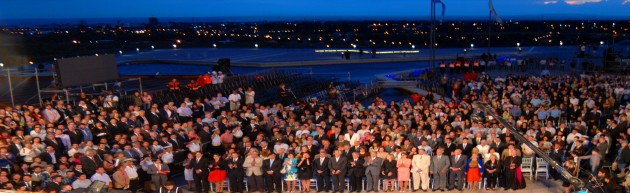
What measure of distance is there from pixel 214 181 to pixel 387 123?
17.8ft

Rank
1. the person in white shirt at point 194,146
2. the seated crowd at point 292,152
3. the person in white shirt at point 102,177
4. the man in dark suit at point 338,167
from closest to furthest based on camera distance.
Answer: the person in white shirt at point 102,177 < the seated crowd at point 292,152 < the man in dark suit at point 338,167 < the person in white shirt at point 194,146

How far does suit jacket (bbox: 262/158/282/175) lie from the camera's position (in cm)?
1260

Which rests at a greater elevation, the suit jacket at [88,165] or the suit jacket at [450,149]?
the suit jacket at [88,165]

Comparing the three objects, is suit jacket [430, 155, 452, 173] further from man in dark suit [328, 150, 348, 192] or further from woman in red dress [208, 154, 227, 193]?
woman in red dress [208, 154, 227, 193]

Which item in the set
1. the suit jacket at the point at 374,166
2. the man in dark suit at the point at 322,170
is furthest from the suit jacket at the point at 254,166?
the suit jacket at the point at 374,166

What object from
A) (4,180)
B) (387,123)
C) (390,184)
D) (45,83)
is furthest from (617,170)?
(45,83)

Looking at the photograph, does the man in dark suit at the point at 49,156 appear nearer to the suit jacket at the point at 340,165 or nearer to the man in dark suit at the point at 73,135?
the man in dark suit at the point at 73,135

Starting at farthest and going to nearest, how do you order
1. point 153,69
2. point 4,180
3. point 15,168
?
point 153,69
point 15,168
point 4,180

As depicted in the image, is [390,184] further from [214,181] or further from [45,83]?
[45,83]

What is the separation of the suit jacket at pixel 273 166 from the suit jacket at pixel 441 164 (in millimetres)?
3365

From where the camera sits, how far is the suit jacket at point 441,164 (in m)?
12.4

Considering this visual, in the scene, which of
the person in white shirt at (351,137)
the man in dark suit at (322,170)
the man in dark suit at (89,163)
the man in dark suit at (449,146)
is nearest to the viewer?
the man in dark suit at (89,163)

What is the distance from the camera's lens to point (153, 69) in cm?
4559

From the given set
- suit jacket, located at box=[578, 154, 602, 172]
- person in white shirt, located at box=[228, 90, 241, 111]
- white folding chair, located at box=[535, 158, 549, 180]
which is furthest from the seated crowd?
person in white shirt, located at box=[228, 90, 241, 111]
